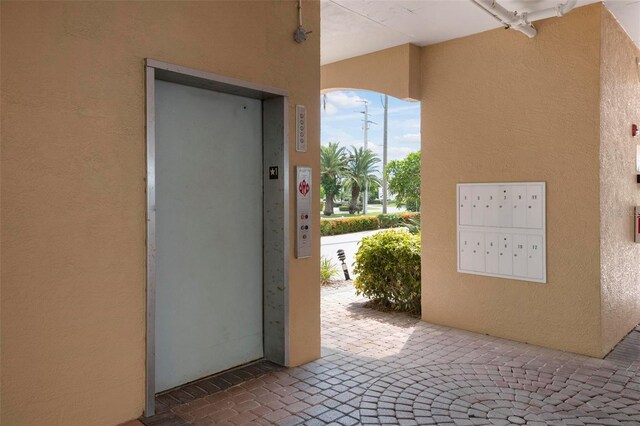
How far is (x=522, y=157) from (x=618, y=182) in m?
1.13

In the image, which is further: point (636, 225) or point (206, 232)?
point (636, 225)

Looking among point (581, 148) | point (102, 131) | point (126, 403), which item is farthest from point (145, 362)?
point (581, 148)

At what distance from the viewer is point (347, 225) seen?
24.3m

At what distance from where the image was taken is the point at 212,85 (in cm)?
396

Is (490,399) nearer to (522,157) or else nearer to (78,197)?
(522,157)

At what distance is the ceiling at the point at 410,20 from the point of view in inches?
186

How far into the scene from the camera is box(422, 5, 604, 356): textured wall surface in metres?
4.80

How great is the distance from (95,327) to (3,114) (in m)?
1.42

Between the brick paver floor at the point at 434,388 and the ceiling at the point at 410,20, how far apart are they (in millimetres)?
3491

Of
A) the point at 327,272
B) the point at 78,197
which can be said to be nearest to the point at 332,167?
the point at 327,272

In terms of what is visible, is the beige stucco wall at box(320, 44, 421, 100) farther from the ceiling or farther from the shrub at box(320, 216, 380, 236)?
the shrub at box(320, 216, 380, 236)

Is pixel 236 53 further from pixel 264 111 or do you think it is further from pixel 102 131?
pixel 102 131

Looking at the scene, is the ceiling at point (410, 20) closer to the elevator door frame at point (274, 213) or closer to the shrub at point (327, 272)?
the elevator door frame at point (274, 213)

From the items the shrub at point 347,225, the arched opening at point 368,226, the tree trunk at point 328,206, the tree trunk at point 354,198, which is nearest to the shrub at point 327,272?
the arched opening at point 368,226
